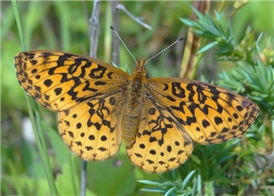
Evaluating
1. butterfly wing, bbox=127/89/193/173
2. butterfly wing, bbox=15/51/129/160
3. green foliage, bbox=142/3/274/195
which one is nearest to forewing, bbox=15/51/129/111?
butterfly wing, bbox=15/51/129/160

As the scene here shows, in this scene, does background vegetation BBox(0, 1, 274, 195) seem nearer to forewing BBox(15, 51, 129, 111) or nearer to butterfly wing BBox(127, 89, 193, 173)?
butterfly wing BBox(127, 89, 193, 173)

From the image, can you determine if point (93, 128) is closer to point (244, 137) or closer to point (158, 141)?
point (158, 141)

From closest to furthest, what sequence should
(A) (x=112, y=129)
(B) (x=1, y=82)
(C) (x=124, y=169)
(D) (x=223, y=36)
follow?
(D) (x=223, y=36), (A) (x=112, y=129), (C) (x=124, y=169), (B) (x=1, y=82)

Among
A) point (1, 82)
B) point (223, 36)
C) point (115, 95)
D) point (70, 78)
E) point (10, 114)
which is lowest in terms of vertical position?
point (10, 114)

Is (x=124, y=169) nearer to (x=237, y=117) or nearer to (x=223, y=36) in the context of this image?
(x=237, y=117)

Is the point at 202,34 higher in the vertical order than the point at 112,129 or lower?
higher

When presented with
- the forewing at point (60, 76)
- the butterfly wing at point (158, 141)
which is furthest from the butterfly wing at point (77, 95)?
the butterfly wing at point (158, 141)

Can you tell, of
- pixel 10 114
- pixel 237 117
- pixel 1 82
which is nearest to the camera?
pixel 237 117

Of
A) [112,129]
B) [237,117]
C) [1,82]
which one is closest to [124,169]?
[112,129]

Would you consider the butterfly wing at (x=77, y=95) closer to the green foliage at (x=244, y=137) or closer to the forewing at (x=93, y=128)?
the forewing at (x=93, y=128)
